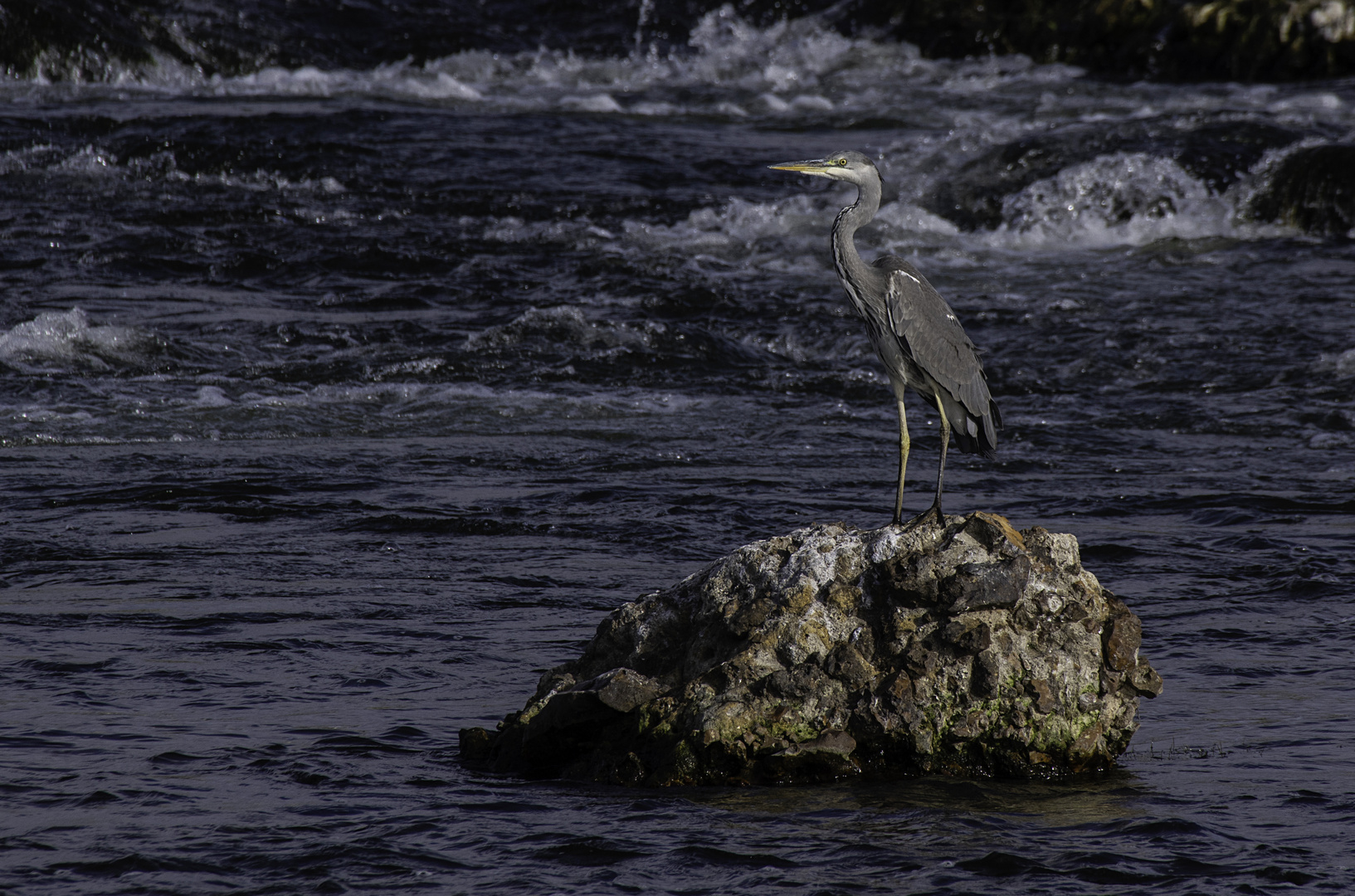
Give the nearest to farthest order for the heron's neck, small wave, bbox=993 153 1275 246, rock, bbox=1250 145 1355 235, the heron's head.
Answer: the heron's neck → the heron's head → rock, bbox=1250 145 1355 235 → small wave, bbox=993 153 1275 246

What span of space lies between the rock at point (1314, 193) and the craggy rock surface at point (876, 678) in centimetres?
1003

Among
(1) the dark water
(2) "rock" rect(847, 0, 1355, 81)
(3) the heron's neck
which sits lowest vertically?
(1) the dark water

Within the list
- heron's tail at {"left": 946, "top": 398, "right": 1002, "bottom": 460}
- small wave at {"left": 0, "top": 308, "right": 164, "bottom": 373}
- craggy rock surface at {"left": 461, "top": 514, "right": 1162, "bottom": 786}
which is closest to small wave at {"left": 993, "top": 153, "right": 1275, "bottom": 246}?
small wave at {"left": 0, "top": 308, "right": 164, "bottom": 373}

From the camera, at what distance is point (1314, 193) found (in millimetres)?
12938

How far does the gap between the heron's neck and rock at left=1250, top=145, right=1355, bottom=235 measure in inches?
354

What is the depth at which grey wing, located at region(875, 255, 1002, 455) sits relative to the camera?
502 cm

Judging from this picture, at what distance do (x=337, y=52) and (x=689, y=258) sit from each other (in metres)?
9.91

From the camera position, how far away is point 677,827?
3.66 m

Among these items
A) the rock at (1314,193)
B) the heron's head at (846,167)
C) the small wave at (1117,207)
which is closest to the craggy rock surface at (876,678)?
the heron's head at (846,167)

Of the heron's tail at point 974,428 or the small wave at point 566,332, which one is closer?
the heron's tail at point 974,428

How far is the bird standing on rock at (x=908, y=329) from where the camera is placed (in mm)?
5027

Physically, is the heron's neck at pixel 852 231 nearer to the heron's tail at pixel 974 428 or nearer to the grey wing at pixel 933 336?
the grey wing at pixel 933 336

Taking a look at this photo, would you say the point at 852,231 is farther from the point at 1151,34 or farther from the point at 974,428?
the point at 1151,34

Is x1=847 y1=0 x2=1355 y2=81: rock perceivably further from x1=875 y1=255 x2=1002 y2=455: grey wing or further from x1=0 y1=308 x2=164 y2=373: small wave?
x1=875 y1=255 x2=1002 y2=455: grey wing
